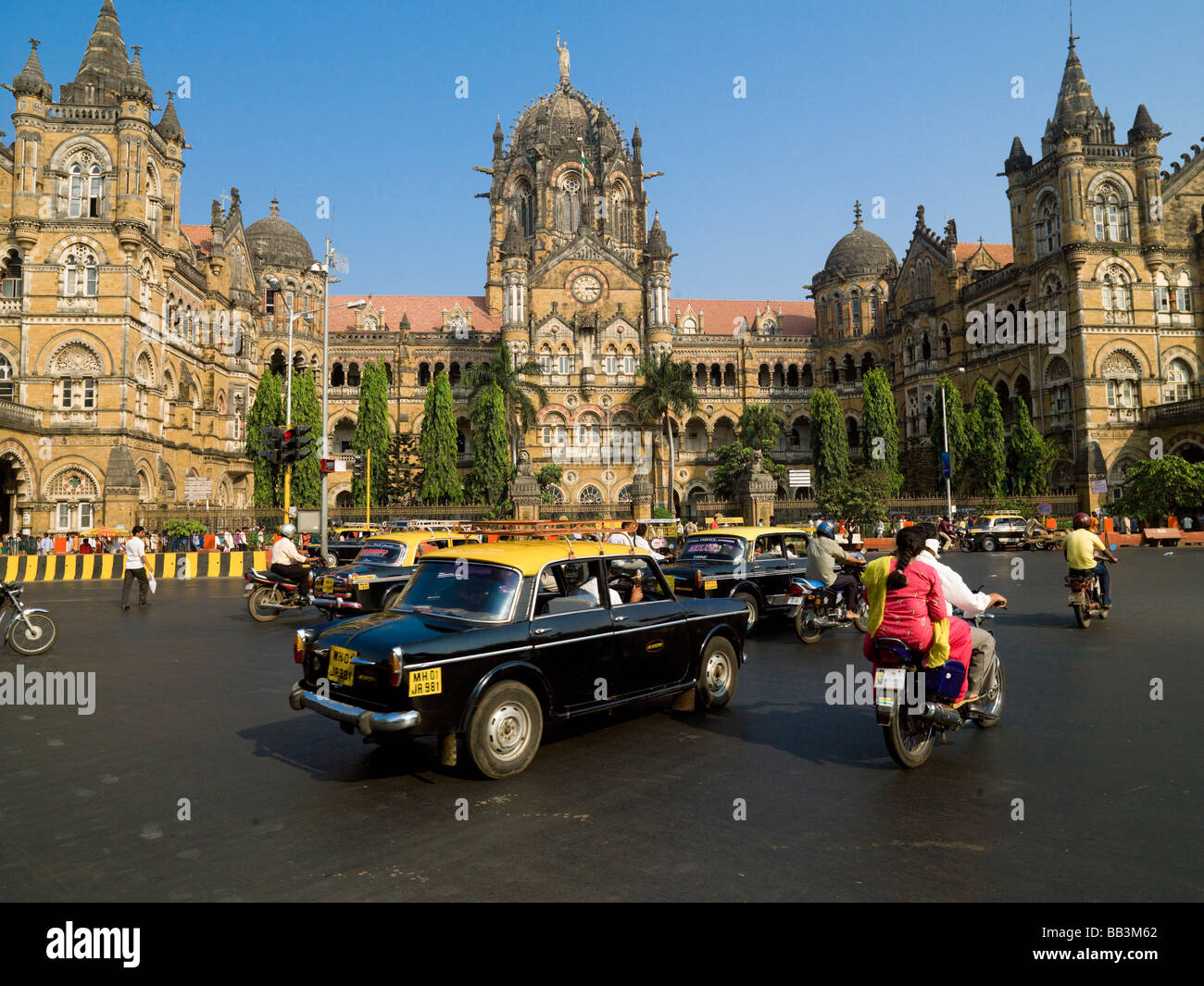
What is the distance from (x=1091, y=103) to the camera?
145 ft

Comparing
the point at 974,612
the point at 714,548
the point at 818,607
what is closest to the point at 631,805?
the point at 974,612

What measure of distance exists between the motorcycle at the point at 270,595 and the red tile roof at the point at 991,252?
5283 centimetres

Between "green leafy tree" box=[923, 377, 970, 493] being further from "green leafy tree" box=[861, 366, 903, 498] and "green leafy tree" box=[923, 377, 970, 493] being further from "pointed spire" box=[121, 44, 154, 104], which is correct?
"pointed spire" box=[121, 44, 154, 104]

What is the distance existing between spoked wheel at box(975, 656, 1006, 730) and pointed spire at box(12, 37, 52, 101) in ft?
154

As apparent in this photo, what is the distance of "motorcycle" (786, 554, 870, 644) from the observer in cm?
1165

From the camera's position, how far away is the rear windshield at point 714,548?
12797 mm

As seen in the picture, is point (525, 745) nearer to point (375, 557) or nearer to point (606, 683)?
point (606, 683)

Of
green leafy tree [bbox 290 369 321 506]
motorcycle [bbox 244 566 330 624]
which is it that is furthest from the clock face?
motorcycle [bbox 244 566 330 624]

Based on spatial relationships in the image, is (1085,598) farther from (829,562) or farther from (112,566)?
(112,566)

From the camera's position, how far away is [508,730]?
585cm

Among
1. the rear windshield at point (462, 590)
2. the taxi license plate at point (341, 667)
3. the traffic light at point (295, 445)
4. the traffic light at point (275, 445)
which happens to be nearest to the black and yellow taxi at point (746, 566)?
the rear windshield at point (462, 590)

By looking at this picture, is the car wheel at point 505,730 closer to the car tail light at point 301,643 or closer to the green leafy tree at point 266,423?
the car tail light at point 301,643
